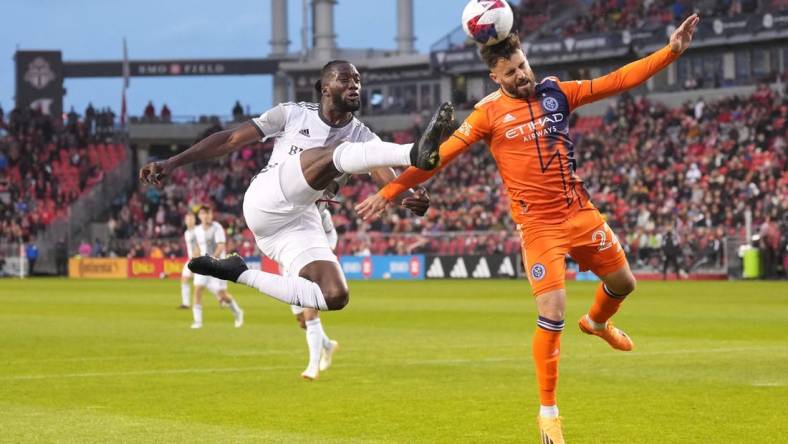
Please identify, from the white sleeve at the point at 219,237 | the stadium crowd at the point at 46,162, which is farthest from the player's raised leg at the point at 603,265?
the stadium crowd at the point at 46,162

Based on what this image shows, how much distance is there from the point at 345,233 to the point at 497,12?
43.3 m

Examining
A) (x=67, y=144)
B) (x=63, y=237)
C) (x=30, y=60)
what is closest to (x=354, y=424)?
(x=63, y=237)

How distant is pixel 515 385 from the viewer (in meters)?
13.9

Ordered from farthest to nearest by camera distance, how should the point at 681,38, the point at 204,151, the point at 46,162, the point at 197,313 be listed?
the point at 46,162 → the point at 197,313 → the point at 204,151 → the point at 681,38

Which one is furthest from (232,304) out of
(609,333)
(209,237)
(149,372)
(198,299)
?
(609,333)

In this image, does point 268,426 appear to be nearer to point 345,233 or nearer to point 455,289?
point 455,289

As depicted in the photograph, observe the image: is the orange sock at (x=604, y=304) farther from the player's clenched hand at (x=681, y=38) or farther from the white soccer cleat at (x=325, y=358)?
the white soccer cleat at (x=325, y=358)

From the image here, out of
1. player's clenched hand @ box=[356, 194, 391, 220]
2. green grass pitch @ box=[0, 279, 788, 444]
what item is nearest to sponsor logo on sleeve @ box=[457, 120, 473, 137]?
player's clenched hand @ box=[356, 194, 391, 220]

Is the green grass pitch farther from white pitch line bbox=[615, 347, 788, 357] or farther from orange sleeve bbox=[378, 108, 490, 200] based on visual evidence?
orange sleeve bbox=[378, 108, 490, 200]

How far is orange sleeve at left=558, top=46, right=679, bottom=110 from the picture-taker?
9352mm

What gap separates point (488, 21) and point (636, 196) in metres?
39.2

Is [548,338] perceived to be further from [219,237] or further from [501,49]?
[219,237]

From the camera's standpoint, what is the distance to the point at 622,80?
941 centimetres

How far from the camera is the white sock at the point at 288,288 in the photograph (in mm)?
10969
